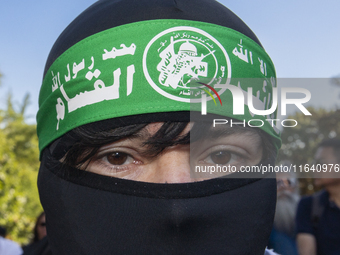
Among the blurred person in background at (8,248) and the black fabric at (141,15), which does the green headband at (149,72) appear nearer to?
the black fabric at (141,15)

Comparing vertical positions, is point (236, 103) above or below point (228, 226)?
above

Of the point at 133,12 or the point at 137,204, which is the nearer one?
the point at 137,204

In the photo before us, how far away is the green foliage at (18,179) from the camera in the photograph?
1016 cm

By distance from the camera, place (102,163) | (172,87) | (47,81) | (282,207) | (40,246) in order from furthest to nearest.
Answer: (282,207) < (40,246) < (47,81) < (102,163) < (172,87)

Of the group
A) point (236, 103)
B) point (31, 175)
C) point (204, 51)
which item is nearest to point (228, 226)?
point (236, 103)

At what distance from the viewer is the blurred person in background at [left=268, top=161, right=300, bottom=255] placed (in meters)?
2.19

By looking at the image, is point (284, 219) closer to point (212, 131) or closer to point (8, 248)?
point (212, 131)

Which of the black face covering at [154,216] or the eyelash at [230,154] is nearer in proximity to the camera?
the black face covering at [154,216]

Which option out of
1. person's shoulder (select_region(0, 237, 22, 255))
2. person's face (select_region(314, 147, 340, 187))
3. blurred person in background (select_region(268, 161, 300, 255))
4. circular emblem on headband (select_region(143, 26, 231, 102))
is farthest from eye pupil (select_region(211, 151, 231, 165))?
person's shoulder (select_region(0, 237, 22, 255))

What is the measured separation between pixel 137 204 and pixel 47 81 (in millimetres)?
761

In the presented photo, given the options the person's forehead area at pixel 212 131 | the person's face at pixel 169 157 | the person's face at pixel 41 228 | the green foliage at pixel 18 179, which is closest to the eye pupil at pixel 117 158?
the person's face at pixel 169 157

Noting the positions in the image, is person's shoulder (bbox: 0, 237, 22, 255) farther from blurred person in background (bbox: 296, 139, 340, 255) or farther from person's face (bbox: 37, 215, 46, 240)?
blurred person in background (bbox: 296, 139, 340, 255)

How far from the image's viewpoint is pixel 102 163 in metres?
1.26

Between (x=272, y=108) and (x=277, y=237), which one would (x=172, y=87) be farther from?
(x=277, y=237)
